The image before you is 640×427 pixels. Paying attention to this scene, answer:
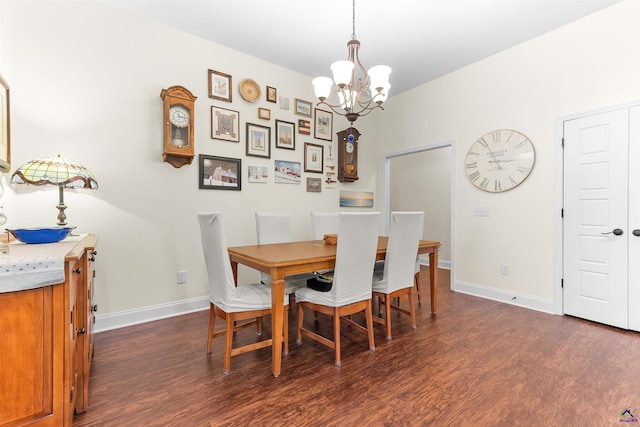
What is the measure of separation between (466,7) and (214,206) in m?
3.04

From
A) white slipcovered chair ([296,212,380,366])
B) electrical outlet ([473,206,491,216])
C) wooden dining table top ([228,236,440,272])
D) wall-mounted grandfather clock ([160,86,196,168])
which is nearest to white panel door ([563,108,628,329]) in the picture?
electrical outlet ([473,206,491,216])

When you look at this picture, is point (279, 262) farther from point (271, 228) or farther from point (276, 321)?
point (271, 228)

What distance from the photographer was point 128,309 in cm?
274

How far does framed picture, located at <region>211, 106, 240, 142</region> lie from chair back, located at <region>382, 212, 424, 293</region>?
2032 millimetres

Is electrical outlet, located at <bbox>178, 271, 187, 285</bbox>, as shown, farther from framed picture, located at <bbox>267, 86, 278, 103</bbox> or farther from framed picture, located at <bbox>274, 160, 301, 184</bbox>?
framed picture, located at <bbox>267, 86, 278, 103</bbox>

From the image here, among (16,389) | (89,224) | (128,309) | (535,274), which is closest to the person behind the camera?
(16,389)

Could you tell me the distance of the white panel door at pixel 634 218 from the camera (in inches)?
100

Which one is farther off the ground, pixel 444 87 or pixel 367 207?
pixel 444 87

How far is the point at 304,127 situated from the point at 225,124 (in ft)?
3.50

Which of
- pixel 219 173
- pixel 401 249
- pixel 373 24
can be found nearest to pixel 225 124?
pixel 219 173

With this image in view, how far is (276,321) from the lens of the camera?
1908 mm

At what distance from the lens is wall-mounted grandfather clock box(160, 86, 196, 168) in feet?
9.16

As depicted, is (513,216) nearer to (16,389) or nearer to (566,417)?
(566,417)

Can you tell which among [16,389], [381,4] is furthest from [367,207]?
[16,389]
